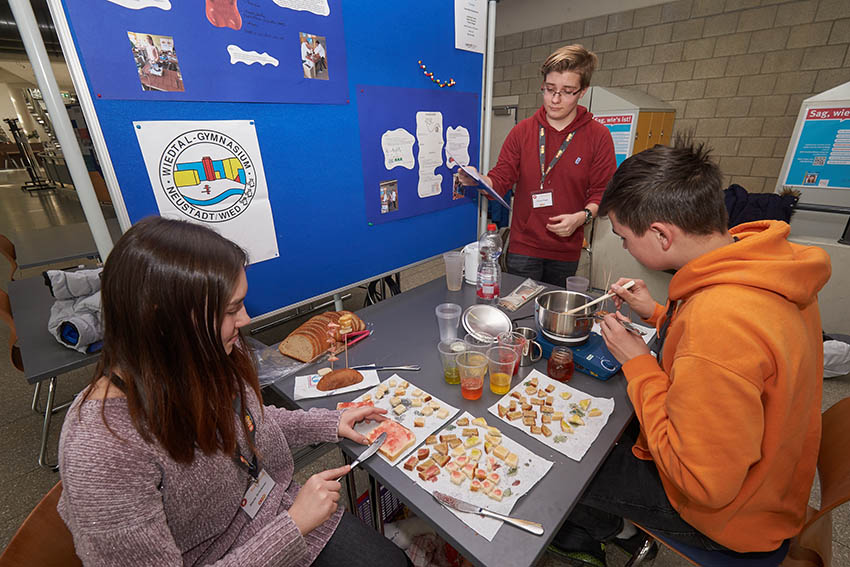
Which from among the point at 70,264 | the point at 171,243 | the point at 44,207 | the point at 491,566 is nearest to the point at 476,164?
the point at 171,243

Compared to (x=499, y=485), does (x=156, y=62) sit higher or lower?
higher

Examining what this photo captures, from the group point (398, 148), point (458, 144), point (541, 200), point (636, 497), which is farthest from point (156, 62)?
point (636, 497)

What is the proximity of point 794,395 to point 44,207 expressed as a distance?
11514 millimetres

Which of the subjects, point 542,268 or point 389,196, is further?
point 542,268

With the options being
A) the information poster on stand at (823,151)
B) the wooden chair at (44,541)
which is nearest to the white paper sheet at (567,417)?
the wooden chair at (44,541)

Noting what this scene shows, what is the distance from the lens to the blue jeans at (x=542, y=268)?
7.32 ft

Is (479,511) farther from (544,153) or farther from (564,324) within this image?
(544,153)

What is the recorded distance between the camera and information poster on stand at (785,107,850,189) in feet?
9.44

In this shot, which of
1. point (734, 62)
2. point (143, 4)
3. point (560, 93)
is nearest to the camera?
point (143, 4)

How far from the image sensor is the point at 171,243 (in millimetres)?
721

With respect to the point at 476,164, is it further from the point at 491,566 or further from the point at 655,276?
the point at 491,566

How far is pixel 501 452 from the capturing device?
0.90 metres

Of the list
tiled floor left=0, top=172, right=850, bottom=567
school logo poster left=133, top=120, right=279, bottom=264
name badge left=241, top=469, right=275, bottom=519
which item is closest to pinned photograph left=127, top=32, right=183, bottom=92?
school logo poster left=133, top=120, right=279, bottom=264

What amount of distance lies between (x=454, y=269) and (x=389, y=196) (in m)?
0.57
